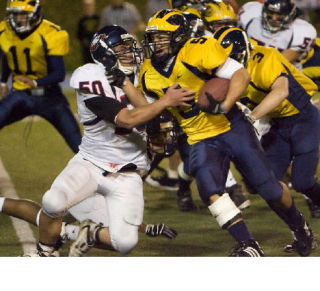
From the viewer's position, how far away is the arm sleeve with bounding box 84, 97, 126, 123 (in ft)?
15.3

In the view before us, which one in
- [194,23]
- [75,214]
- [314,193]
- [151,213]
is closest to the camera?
[75,214]

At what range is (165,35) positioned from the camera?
4.94 meters

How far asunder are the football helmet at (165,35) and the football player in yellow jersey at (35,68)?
1.66 meters

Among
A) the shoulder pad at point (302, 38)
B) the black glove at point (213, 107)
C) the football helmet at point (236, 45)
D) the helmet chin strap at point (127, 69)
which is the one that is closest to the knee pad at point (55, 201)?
the helmet chin strap at point (127, 69)

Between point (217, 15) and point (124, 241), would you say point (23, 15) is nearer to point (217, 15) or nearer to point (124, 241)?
point (217, 15)

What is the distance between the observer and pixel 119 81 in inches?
186

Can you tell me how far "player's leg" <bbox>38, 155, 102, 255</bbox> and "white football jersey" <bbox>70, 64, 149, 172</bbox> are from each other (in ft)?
0.20

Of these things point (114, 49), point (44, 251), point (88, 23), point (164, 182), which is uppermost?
point (114, 49)

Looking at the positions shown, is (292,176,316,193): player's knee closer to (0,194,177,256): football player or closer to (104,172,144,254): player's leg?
(0,194,177,256): football player

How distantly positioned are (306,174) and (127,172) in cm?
107

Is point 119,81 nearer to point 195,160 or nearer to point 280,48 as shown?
point 195,160

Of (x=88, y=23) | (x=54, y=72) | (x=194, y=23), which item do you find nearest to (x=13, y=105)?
(x=54, y=72)

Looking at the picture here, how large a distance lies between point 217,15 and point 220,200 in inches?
69.0

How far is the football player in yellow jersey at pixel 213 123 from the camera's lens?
479 centimetres
